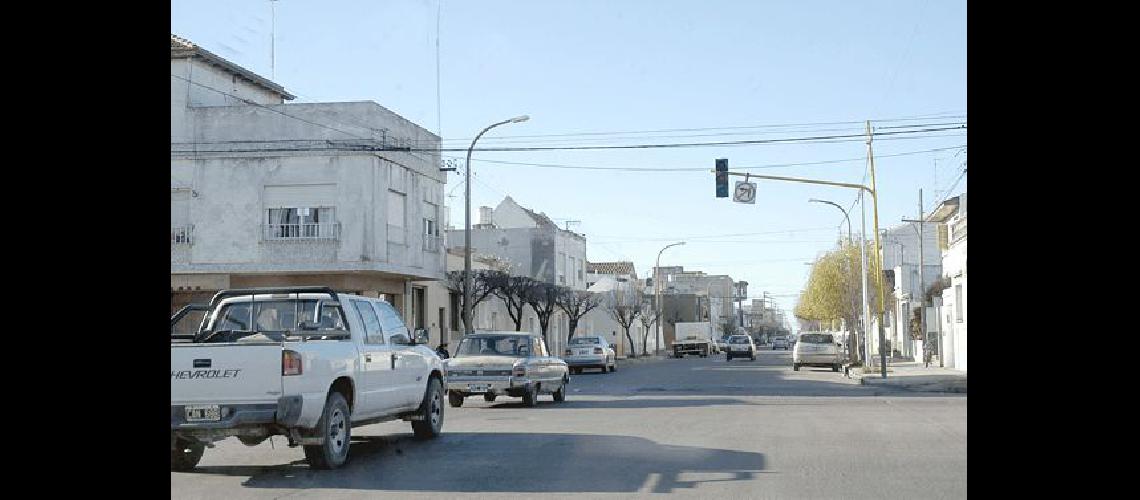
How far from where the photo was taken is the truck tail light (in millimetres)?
11477

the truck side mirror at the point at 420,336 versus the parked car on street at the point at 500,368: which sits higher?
the truck side mirror at the point at 420,336

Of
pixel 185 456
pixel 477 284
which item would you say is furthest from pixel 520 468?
pixel 477 284

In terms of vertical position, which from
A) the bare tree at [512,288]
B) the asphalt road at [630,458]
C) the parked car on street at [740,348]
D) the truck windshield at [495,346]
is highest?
the bare tree at [512,288]

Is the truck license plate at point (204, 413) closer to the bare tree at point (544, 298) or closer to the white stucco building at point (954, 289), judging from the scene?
the white stucco building at point (954, 289)

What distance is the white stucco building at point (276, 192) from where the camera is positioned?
37156 millimetres

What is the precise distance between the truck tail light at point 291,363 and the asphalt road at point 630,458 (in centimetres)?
104

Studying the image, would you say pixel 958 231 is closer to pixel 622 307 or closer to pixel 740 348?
pixel 740 348

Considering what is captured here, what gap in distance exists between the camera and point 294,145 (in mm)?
37656

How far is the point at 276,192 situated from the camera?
123 ft

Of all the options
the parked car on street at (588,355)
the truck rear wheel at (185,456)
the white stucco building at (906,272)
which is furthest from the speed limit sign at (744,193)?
the white stucco building at (906,272)

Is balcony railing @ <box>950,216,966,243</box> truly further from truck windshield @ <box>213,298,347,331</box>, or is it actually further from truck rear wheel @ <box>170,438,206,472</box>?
truck rear wheel @ <box>170,438,206,472</box>
